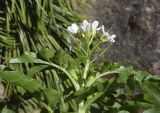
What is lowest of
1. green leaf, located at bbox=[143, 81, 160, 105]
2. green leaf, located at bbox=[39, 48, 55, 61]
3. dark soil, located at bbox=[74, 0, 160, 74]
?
green leaf, located at bbox=[143, 81, 160, 105]

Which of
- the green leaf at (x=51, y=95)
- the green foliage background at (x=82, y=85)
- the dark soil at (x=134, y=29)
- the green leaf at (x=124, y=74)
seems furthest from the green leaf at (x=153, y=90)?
the dark soil at (x=134, y=29)

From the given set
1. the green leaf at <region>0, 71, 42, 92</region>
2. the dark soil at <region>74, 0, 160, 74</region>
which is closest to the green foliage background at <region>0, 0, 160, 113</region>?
the green leaf at <region>0, 71, 42, 92</region>

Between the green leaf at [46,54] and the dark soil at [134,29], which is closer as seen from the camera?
the green leaf at [46,54]

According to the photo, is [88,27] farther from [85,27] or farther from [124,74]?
[124,74]

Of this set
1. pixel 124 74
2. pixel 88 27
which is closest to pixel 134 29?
pixel 88 27

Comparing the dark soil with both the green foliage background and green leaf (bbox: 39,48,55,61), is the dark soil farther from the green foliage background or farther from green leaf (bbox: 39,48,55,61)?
green leaf (bbox: 39,48,55,61)

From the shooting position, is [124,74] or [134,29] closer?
[124,74]

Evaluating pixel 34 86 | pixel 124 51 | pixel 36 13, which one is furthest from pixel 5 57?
pixel 34 86

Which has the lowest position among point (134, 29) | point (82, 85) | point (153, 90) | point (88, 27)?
point (153, 90)

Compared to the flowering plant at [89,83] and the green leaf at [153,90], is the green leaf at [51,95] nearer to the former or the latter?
the flowering plant at [89,83]
